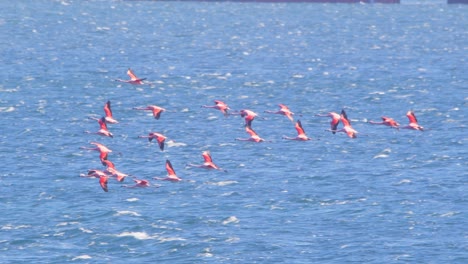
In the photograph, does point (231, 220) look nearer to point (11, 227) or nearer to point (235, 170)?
point (11, 227)

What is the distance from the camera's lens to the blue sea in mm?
61062

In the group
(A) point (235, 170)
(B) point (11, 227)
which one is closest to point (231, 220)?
(B) point (11, 227)

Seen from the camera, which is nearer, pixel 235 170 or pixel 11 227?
pixel 11 227

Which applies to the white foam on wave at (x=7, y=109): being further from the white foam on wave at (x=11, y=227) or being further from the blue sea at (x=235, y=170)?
the white foam on wave at (x=11, y=227)

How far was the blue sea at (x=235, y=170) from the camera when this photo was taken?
61062 millimetres

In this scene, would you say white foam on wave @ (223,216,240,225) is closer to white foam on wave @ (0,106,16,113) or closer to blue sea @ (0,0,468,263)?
blue sea @ (0,0,468,263)

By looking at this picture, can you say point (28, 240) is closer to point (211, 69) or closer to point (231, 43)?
point (211, 69)

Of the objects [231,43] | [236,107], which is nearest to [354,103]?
[236,107]

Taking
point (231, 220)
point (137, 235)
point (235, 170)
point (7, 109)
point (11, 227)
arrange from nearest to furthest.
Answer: point (137, 235), point (11, 227), point (231, 220), point (235, 170), point (7, 109)

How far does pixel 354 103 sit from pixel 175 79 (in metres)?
23.4

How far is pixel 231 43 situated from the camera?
187875 millimetres

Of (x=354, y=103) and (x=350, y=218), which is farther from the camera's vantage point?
(x=354, y=103)

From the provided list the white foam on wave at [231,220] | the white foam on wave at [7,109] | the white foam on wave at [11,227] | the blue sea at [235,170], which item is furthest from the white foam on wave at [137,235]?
the white foam on wave at [7,109]

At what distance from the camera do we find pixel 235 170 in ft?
258
